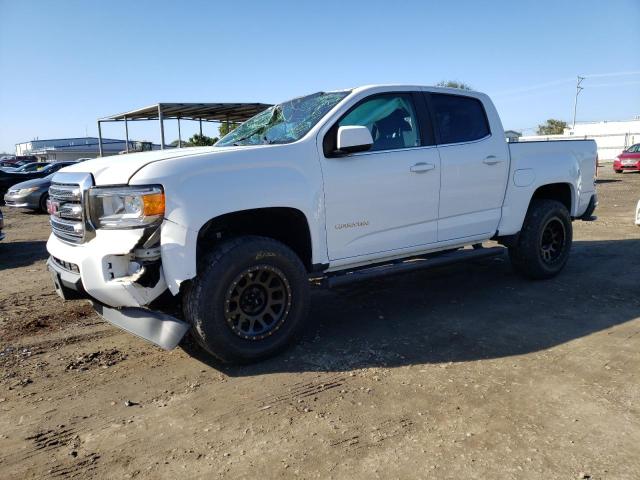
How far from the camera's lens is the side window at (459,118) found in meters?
4.91

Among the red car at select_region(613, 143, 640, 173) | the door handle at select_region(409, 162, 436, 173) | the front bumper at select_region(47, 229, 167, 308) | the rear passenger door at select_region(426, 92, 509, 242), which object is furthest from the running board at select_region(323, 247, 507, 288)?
the red car at select_region(613, 143, 640, 173)

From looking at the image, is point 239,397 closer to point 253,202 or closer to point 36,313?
point 253,202

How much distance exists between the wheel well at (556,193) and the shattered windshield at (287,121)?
288 cm

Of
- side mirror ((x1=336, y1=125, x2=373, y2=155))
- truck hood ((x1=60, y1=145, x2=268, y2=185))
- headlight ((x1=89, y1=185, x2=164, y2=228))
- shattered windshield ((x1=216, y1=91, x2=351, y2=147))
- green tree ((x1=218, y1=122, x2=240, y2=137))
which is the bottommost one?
headlight ((x1=89, y1=185, x2=164, y2=228))

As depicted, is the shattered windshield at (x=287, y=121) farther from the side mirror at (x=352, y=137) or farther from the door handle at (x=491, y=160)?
the door handle at (x=491, y=160)

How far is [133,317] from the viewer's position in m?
3.54

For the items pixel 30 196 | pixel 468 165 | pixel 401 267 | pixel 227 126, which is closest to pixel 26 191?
pixel 30 196

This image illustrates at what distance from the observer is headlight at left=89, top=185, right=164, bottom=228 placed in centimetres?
330

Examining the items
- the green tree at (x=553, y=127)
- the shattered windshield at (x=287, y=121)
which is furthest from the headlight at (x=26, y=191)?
the green tree at (x=553, y=127)

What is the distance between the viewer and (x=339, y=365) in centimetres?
376

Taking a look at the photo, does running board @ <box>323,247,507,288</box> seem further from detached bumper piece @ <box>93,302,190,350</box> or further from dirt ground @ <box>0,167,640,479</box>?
detached bumper piece @ <box>93,302,190,350</box>

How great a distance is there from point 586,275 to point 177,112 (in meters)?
16.8

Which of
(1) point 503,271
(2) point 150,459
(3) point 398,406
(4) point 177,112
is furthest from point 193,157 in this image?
(4) point 177,112

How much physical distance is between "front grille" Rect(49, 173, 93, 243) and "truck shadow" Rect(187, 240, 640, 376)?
4.19 ft
